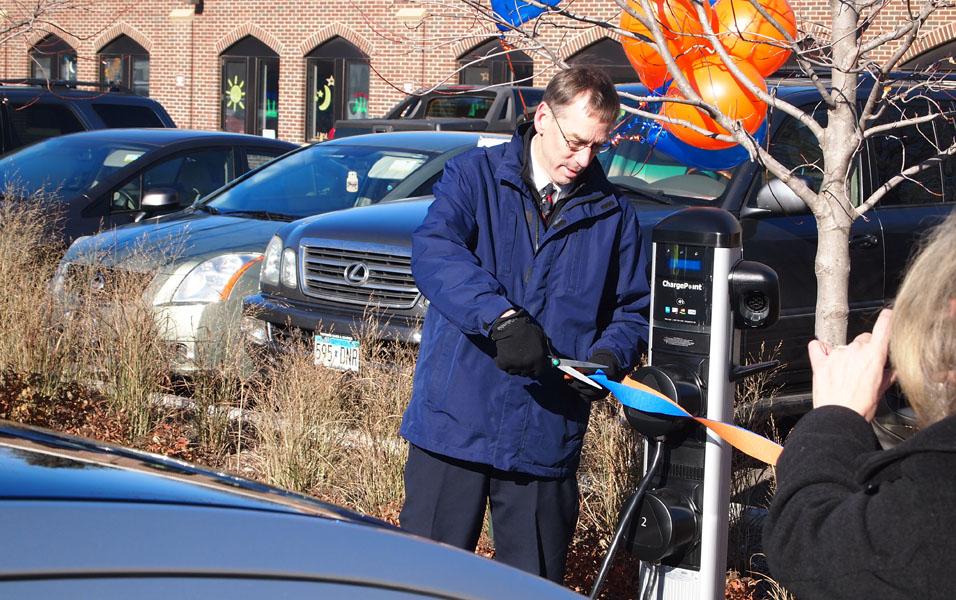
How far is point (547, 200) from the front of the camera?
334cm

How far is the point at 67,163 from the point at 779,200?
596 centimetres

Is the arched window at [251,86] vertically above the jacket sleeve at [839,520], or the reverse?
the arched window at [251,86]

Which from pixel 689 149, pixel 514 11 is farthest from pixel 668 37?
pixel 689 149

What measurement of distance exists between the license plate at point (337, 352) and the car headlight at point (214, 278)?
1262mm

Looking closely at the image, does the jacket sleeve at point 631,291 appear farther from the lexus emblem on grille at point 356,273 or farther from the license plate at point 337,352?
the lexus emblem on grille at point 356,273

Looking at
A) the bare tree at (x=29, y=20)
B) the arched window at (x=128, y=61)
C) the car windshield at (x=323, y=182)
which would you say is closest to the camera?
the car windshield at (x=323, y=182)

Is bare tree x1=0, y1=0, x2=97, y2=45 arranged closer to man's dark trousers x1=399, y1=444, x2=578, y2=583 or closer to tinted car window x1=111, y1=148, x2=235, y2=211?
tinted car window x1=111, y1=148, x2=235, y2=211

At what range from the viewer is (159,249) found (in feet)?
22.6

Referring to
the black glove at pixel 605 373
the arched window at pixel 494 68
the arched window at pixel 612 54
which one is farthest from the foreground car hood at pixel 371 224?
the arched window at pixel 612 54

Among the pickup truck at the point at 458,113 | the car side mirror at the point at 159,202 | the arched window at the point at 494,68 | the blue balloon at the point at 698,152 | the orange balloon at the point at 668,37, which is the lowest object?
the car side mirror at the point at 159,202

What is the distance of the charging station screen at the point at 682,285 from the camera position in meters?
3.27

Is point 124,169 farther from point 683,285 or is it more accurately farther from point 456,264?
point 683,285

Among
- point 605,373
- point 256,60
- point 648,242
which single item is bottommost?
point 605,373

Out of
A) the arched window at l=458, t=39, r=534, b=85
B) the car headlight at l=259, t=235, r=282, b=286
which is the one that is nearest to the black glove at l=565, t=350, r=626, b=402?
the car headlight at l=259, t=235, r=282, b=286
